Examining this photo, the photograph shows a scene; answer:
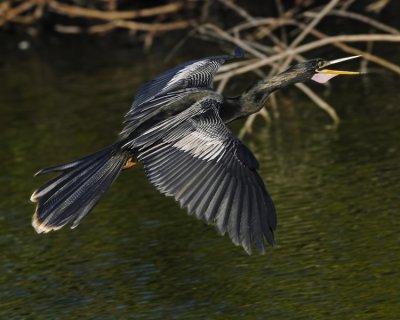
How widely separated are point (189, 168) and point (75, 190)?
80cm

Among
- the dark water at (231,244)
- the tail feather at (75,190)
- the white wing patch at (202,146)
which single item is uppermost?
the white wing patch at (202,146)

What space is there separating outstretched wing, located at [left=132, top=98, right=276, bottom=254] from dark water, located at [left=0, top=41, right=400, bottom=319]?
676 millimetres

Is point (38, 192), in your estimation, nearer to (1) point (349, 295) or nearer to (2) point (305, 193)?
(1) point (349, 295)

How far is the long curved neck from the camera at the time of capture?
7434 mm

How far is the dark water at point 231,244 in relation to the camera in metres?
6.68

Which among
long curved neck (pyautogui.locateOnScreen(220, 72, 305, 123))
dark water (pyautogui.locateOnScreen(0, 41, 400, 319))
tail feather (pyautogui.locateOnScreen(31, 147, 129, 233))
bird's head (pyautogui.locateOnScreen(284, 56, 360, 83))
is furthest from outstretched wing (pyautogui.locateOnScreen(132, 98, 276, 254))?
bird's head (pyautogui.locateOnScreen(284, 56, 360, 83))

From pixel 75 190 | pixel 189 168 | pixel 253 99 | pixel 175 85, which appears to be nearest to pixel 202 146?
pixel 189 168

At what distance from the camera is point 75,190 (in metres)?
6.75

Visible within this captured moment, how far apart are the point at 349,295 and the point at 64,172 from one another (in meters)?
1.94

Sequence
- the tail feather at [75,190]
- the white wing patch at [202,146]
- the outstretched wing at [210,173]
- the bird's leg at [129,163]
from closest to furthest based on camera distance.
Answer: the outstretched wing at [210,173] < the white wing patch at [202,146] < the tail feather at [75,190] < the bird's leg at [129,163]

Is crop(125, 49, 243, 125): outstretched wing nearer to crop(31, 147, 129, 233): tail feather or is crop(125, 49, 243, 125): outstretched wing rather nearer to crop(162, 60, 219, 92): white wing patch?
crop(162, 60, 219, 92): white wing patch

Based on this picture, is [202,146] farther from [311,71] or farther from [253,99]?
[311,71]

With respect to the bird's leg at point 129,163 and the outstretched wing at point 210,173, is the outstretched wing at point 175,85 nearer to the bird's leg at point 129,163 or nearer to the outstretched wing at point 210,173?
the bird's leg at point 129,163

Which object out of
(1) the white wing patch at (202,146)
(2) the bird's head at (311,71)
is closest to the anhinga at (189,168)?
(1) the white wing patch at (202,146)
